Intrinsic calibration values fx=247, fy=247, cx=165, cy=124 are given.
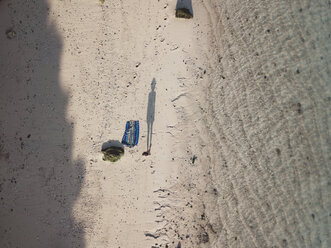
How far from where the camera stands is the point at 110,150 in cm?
752

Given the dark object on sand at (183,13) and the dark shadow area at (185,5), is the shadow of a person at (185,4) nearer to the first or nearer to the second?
the dark shadow area at (185,5)

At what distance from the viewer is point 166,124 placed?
7.75 metres

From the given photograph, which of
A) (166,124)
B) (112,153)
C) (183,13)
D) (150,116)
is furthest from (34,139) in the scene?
(183,13)

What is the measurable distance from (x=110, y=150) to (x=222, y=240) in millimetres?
4478

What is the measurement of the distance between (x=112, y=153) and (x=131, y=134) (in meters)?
0.82

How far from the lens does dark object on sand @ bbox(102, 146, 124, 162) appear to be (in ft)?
24.6

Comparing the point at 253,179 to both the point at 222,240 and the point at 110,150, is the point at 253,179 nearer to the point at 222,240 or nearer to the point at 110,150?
the point at 222,240

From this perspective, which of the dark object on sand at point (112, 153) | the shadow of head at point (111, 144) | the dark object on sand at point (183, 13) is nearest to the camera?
the dark object on sand at point (112, 153)

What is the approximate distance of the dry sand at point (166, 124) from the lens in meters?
7.66

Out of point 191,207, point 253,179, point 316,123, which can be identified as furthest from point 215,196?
point 316,123

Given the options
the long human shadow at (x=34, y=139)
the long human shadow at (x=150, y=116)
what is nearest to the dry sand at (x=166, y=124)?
the long human shadow at (x=34, y=139)

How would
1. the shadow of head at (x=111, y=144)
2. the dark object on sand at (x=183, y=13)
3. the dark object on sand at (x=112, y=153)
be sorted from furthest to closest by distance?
the shadow of head at (x=111, y=144), the dark object on sand at (x=183, y=13), the dark object on sand at (x=112, y=153)

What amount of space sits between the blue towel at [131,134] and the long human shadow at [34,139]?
1.59 m

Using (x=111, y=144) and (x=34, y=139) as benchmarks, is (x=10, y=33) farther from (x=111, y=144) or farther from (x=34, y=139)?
(x=111, y=144)
